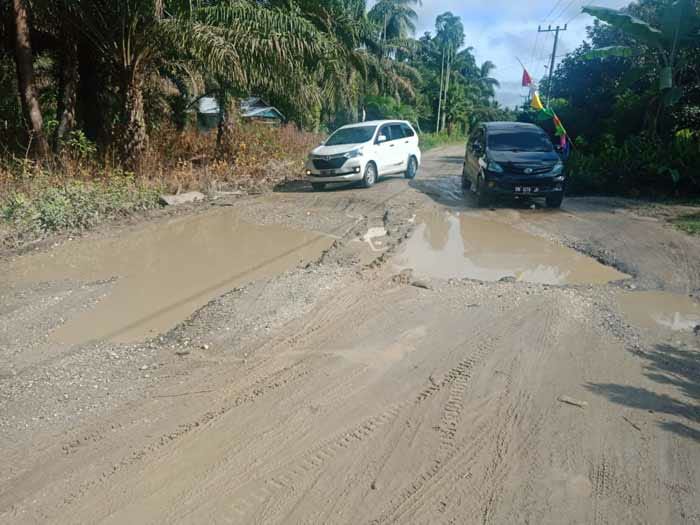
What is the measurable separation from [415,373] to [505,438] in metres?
1.05

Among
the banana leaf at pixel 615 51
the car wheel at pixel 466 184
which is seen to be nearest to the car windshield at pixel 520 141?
the car wheel at pixel 466 184

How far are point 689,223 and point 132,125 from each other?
1179 cm

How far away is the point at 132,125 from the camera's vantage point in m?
13.0

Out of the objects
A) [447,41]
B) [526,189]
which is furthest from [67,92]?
[447,41]

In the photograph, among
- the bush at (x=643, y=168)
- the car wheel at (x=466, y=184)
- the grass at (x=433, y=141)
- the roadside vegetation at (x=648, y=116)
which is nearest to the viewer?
the bush at (x=643, y=168)

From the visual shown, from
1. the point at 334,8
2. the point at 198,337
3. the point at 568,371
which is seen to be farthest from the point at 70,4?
the point at 568,371

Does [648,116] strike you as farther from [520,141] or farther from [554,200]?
[554,200]

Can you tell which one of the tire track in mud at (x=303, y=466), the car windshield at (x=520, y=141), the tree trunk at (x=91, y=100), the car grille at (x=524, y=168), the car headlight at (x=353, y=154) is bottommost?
the tire track in mud at (x=303, y=466)

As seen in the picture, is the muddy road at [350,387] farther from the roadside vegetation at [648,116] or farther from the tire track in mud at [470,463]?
the roadside vegetation at [648,116]

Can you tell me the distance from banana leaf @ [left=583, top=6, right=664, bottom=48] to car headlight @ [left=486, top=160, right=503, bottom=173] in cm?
550

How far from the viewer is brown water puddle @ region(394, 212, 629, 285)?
24.8ft

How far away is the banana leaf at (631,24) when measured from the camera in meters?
13.7

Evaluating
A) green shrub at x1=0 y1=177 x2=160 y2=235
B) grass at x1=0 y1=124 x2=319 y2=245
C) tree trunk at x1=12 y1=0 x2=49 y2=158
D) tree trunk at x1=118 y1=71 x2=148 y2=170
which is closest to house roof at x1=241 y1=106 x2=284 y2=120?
grass at x1=0 y1=124 x2=319 y2=245

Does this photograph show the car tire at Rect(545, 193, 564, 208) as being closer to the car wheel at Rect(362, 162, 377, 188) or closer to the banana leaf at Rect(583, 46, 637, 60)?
the car wheel at Rect(362, 162, 377, 188)
